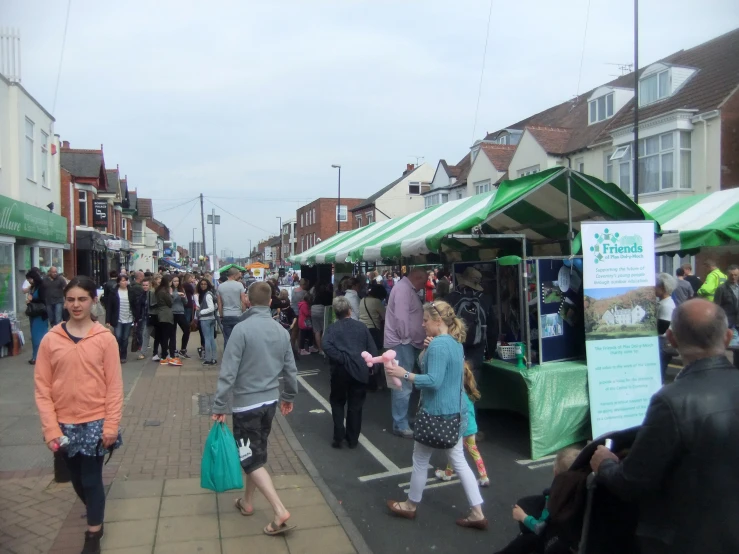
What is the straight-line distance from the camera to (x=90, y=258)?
82.0 ft

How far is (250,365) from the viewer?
4.21 metres

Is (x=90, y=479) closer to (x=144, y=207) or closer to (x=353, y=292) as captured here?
(x=353, y=292)

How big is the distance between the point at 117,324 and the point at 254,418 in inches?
308

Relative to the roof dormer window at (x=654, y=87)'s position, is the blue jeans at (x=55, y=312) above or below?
Result: below

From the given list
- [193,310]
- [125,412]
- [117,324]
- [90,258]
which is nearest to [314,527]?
[125,412]

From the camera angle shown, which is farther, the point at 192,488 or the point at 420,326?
the point at 420,326

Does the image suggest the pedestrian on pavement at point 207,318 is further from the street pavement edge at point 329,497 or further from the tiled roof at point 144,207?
the tiled roof at point 144,207

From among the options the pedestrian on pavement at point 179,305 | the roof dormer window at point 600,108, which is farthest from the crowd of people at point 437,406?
the roof dormer window at point 600,108

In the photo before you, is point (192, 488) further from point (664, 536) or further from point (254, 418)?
point (664, 536)

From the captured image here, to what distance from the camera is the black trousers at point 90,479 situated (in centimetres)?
361

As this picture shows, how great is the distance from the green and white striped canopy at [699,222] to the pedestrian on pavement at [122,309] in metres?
9.14

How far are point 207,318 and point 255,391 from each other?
718cm

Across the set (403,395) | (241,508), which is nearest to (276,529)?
(241,508)

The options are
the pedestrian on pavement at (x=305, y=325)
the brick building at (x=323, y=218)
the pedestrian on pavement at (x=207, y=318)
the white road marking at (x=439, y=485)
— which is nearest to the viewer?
→ the white road marking at (x=439, y=485)
